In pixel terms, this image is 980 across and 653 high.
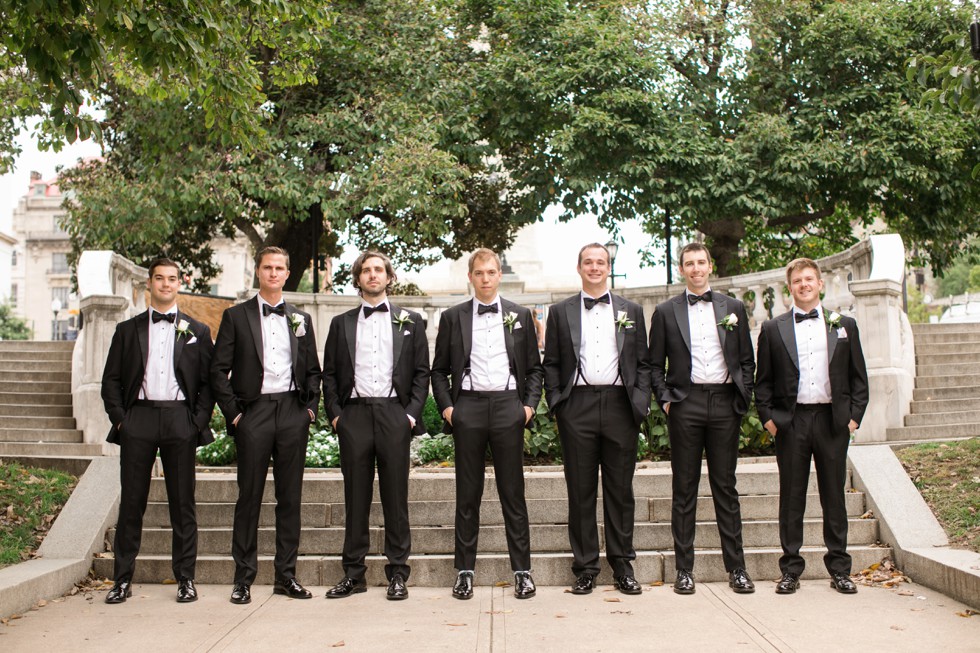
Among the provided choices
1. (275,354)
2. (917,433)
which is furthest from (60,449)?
(917,433)

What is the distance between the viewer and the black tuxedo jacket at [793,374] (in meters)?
6.44

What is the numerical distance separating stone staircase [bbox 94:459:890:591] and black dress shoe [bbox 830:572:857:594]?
431 millimetres

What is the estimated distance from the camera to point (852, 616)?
5637mm

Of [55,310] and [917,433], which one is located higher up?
[55,310]

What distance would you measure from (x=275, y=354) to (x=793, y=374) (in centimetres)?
373

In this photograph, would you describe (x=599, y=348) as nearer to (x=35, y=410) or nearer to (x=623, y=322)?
(x=623, y=322)

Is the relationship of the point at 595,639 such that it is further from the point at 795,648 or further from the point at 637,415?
the point at 637,415

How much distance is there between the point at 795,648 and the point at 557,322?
2.73 metres

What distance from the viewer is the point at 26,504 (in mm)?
7758

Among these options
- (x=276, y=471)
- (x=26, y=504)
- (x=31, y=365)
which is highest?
(x=31, y=365)

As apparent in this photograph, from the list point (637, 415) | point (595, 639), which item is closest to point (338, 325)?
point (637, 415)

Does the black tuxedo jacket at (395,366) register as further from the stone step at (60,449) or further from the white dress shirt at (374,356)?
the stone step at (60,449)

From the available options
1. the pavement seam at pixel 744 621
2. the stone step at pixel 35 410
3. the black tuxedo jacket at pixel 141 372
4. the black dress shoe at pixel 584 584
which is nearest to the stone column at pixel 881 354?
the pavement seam at pixel 744 621

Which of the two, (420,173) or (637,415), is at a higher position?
(420,173)
